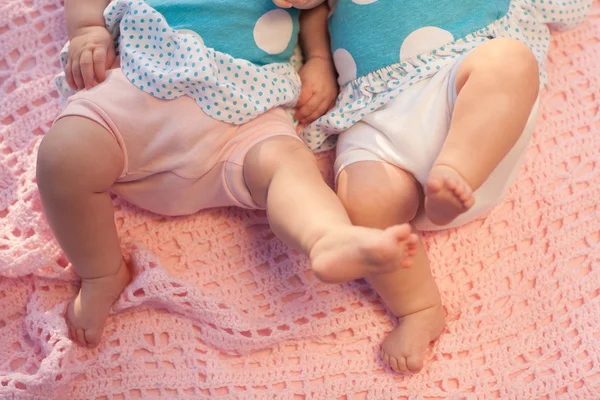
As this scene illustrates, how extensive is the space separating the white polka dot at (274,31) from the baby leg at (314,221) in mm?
166

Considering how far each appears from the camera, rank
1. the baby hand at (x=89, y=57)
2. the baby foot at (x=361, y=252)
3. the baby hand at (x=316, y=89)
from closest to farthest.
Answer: the baby foot at (x=361, y=252), the baby hand at (x=89, y=57), the baby hand at (x=316, y=89)

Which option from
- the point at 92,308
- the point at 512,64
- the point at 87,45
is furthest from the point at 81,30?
the point at 512,64

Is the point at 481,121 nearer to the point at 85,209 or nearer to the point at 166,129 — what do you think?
the point at 166,129

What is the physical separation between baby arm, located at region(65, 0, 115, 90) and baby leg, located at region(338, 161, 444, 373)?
0.42m

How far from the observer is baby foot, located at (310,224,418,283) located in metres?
0.78

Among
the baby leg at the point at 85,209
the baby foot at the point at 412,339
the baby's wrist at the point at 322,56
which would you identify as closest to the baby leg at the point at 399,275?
the baby foot at the point at 412,339

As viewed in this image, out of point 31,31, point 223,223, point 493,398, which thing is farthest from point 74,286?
point 493,398

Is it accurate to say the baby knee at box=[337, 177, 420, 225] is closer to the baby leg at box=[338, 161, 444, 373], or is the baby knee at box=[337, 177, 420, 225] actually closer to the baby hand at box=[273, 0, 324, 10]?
the baby leg at box=[338, 161, 444, 373]

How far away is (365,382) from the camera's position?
1.06 m

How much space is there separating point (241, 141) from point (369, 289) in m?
0.34

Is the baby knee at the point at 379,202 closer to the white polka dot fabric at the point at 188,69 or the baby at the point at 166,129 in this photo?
the baby at the point at 166,129

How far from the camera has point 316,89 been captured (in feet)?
3.67

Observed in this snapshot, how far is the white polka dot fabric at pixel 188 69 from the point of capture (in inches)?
38.2

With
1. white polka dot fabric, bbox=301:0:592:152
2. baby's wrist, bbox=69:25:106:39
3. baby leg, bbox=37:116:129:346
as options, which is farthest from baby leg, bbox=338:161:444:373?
baby's wrist, bbox=69:25:106:39
